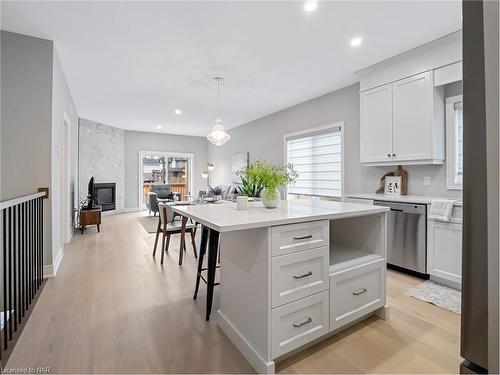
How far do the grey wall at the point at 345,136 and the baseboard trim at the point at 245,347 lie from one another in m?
3.00

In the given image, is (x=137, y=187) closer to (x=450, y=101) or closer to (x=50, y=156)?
(x=50, y=156)

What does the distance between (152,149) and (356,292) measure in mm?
8424

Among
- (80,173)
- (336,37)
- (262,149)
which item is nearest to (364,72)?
(336,37)

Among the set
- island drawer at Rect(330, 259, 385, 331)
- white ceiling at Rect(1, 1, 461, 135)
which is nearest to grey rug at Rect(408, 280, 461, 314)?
island drawer at Rect(330, 259, 385, 331)

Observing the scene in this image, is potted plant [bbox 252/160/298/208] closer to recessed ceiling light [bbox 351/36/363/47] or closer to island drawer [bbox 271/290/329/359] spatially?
island drawer [bbox 271/290/329/359]

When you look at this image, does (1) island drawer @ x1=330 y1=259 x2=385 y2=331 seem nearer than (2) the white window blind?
Yes

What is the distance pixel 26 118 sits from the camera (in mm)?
2951

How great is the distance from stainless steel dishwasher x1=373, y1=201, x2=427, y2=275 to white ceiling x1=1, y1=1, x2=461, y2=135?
6.37 feet

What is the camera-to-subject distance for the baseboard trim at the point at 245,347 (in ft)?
5.12

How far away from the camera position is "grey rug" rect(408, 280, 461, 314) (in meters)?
2.43

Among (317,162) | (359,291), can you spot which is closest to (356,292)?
(359,291)

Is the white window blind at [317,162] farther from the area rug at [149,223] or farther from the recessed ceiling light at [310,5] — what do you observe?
the area rug at [149,223]

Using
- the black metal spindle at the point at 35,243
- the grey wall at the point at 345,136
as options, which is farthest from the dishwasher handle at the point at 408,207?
the black metal spindle at the point at 35,243

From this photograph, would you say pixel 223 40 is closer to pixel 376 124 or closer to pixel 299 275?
pixel 376 124
